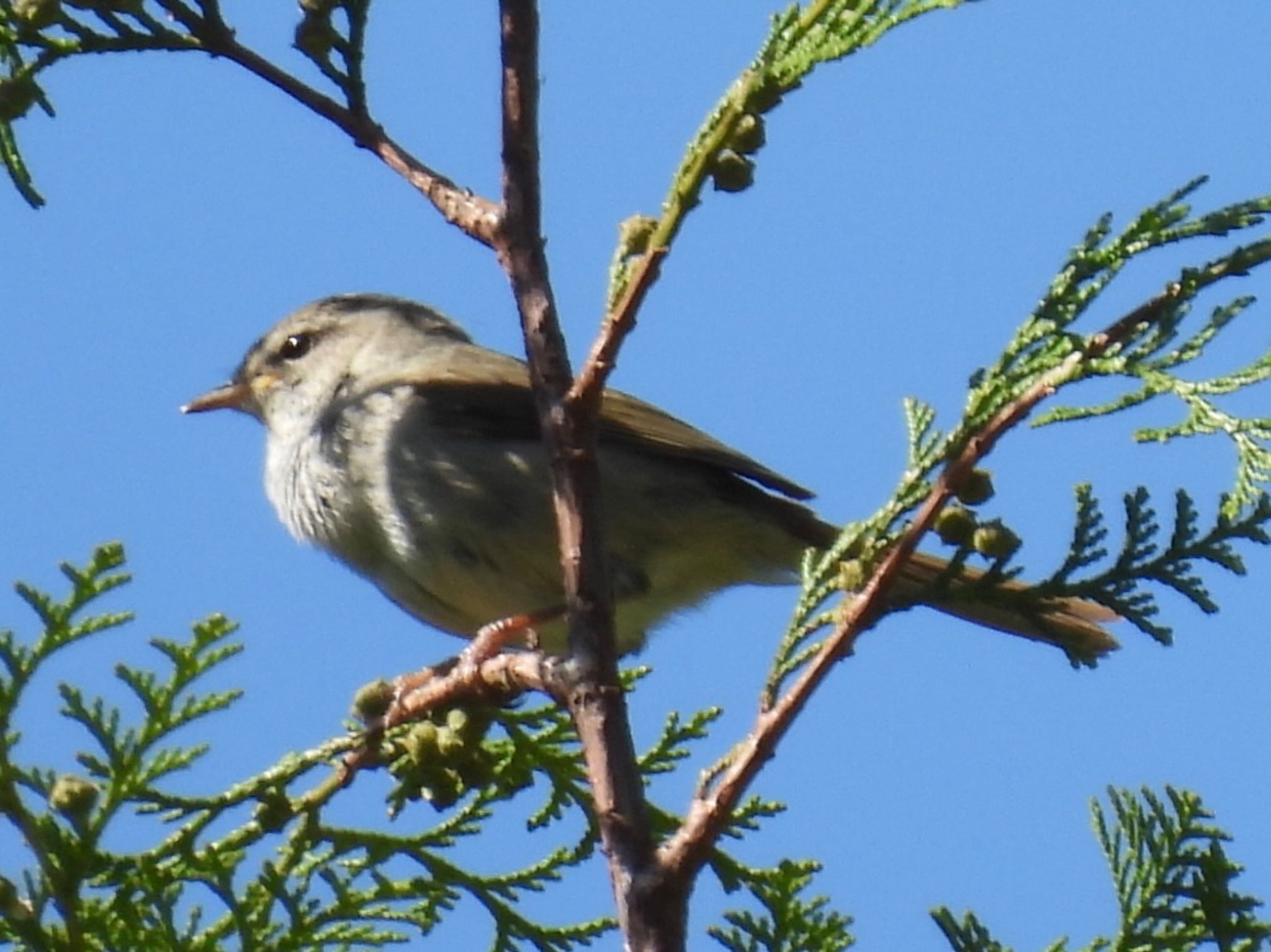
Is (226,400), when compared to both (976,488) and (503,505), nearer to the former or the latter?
(503,505)

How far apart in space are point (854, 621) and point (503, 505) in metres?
2.41

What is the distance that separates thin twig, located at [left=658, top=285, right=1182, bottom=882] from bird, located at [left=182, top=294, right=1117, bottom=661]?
1.87 m

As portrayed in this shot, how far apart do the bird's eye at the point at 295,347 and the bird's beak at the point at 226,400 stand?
18 centimetres

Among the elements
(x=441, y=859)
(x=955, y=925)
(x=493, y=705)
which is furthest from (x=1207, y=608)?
(x=441, y=859)

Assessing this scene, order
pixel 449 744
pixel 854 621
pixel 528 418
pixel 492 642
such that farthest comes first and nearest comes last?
1. pixel 528 418
2. pixel 492 642
3. pixel 449 744
4. pixel 854 621

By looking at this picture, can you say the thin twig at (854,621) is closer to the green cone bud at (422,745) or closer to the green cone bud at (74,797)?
the green cone bud at (422,745)

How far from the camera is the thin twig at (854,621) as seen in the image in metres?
2.30

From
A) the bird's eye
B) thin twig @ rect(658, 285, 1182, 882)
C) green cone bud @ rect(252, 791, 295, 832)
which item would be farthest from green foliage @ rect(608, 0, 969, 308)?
the bird's eye

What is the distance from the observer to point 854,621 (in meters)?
2.48

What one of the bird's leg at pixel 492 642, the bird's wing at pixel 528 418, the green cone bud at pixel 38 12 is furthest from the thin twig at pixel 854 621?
the bird's wing at pixel 528 418

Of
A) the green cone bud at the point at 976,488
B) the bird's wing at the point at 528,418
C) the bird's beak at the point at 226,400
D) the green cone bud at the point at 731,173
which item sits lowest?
the green cone bud at the point at 976,488

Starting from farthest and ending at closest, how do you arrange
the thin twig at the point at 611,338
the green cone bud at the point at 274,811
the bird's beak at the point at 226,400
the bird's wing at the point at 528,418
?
the bird's beak at the point at 226,400 → the bird's wing at the point at 528,418 → the green cone bud at the point at 274,811 → the thin twig at the point at 611,338

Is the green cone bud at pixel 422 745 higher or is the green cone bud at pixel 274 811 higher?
the green cone bud at pixel 422 745

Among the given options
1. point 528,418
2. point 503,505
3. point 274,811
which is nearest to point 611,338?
point 274,811
